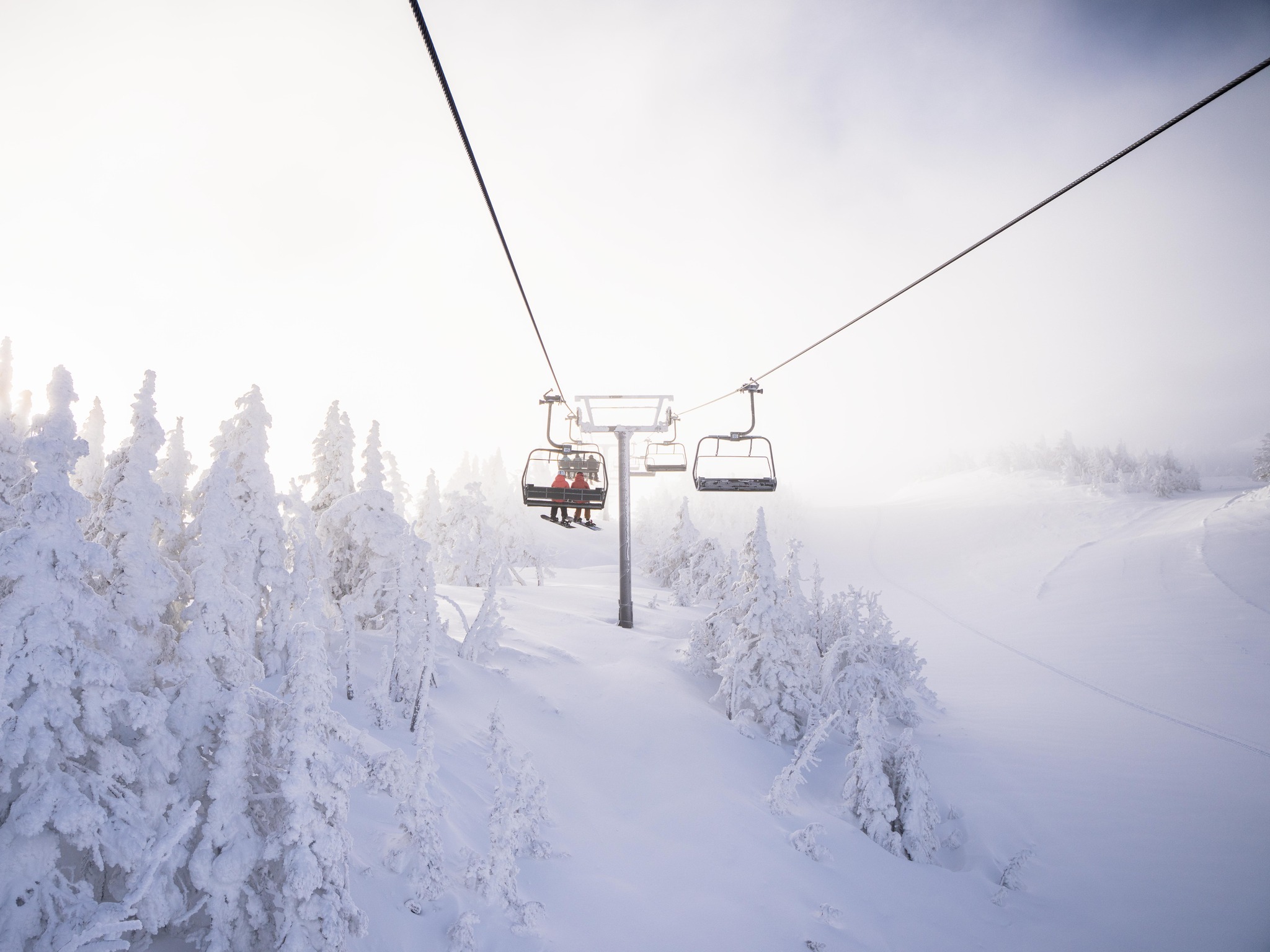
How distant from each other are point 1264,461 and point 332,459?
3791 inches

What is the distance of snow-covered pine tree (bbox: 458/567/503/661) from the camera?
14.6 m

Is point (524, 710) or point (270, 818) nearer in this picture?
point (270, 818)

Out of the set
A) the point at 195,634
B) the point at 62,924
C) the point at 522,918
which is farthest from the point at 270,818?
the point at 522,918

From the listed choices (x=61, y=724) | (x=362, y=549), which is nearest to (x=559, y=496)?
(x=362, y=549)

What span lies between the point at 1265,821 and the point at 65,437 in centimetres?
2764

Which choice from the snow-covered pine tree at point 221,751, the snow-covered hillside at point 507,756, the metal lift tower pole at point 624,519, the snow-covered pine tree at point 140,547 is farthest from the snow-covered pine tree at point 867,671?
the snow-covered pine tree at point 140,547

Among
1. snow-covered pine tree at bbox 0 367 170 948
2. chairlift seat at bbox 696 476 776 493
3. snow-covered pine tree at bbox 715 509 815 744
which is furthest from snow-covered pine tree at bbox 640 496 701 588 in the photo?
snow-covered pine tree at bbox 0 367 170 948

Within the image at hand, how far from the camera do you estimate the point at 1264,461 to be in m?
58.8

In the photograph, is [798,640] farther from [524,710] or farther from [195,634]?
[195,634]

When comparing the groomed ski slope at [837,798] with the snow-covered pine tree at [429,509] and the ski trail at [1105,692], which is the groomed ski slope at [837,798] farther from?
the snow-covered pine tree at [429,509]

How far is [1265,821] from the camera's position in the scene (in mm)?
13906

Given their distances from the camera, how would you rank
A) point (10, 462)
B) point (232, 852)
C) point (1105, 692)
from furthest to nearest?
1. point (1105, 692)
2. point (10, 462)
3. point (232, 852)

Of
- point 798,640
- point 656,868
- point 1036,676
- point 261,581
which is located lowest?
point 1036,676

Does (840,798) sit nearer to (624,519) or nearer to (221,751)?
(624,519)
